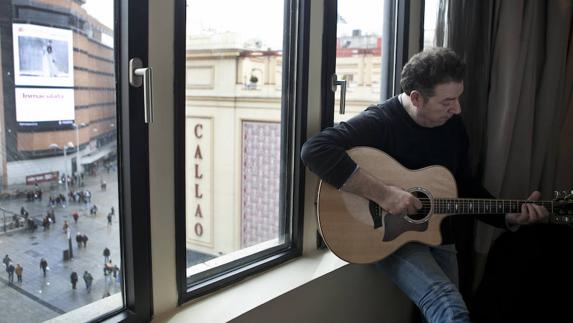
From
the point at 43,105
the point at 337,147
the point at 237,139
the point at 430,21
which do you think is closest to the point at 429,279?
the point at 337,147

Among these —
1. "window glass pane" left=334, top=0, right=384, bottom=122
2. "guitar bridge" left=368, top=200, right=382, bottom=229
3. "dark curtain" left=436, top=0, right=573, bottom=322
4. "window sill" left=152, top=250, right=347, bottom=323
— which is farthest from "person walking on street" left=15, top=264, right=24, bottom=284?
"dark curtain" left=436, top=0, right=573, bottom=322

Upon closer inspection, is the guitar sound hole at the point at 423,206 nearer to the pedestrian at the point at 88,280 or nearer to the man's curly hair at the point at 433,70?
the man's curly hair at the point at 433,70

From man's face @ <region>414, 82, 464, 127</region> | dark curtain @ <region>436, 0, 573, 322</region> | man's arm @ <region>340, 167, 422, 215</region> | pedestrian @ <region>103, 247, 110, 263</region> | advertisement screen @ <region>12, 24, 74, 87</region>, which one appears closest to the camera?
advertisement screen @ <region>12, 24, 74, 87</region>

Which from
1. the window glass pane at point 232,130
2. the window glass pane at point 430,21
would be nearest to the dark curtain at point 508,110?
the window glass pane at point 430,21

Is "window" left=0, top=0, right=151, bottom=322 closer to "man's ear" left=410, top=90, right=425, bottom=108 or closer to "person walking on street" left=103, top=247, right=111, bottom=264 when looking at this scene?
"person walking on street" left=103, top=247, right=111, bottom=264

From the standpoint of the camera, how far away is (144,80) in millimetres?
1000

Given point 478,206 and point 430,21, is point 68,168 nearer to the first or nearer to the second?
point 478,206

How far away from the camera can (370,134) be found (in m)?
1.44

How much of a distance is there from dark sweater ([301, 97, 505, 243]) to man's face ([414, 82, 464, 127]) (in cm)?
5

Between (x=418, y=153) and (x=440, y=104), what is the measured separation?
0.18 meters

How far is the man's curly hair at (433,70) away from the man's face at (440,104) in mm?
16

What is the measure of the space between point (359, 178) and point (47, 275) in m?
0.86

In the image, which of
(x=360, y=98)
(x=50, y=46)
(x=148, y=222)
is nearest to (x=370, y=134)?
(x=360, y=98)

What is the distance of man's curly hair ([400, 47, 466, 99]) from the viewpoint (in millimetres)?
1434
